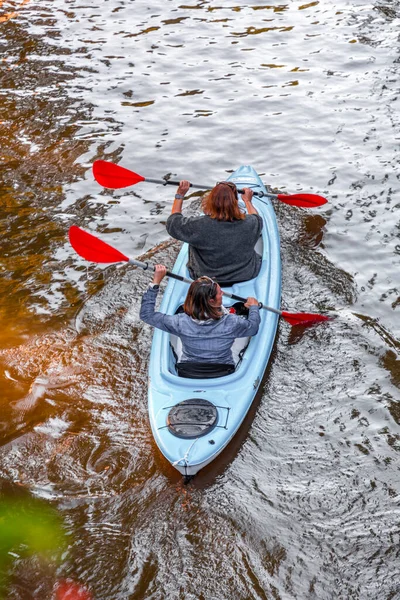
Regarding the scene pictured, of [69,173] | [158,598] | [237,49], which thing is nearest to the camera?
[158,598]

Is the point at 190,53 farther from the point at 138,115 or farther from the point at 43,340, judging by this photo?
the point at 43,340

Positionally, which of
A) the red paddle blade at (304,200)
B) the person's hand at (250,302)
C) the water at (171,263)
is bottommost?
the water at (171,263)

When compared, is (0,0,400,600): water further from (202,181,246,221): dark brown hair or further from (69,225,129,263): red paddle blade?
(202,181,246,221): dark brown hair

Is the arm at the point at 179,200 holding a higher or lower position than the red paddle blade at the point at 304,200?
higher

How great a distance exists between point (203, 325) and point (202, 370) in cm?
49

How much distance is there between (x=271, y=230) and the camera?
7.21 meters

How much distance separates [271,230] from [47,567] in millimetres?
4199

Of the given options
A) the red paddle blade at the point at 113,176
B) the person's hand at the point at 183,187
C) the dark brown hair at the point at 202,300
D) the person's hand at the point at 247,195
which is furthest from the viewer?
the red paddle blade at the point at 113,176

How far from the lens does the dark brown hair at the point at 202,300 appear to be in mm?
4766

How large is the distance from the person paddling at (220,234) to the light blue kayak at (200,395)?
10.7 inches

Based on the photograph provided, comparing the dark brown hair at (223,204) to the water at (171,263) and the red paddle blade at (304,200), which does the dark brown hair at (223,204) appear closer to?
the water at (171,263)

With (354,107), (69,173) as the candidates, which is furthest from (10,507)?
(354,107)

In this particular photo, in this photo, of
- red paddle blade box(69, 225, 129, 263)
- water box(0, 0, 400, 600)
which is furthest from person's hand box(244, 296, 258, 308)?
red paddle blade box(69, 225, 129, 263)

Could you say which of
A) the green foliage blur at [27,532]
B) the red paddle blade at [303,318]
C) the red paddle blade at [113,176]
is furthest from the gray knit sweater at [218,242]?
the green foliage blur at [27,532]
